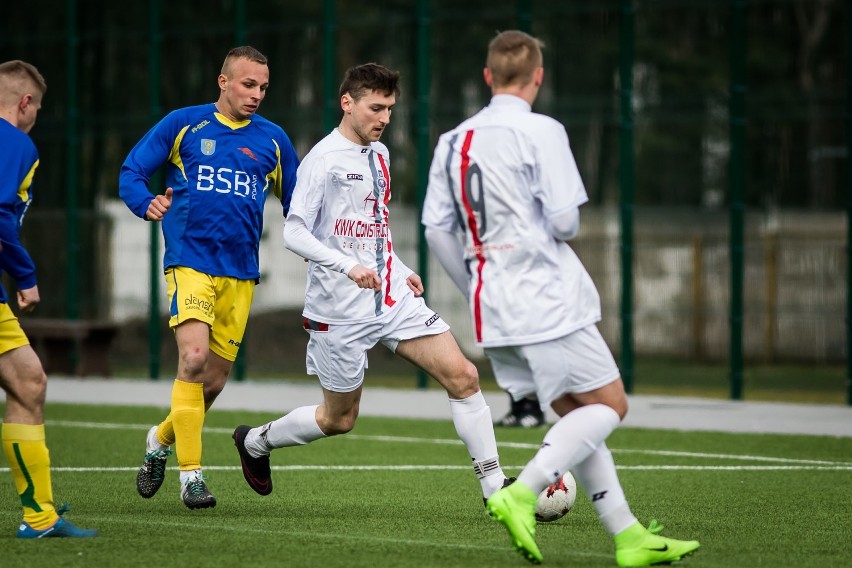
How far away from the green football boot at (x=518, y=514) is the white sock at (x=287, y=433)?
2.05 meters

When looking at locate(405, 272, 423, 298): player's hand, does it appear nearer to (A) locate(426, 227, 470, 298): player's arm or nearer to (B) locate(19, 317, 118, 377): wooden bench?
(A) locate(426, 227, 470, 298): player's arm

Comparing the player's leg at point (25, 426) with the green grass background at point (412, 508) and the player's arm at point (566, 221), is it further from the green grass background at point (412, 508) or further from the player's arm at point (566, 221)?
the player's arm at point (566, 221)

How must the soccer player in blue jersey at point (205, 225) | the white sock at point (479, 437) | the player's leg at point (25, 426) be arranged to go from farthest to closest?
the soccer player in blue jersey at point (205, 225), the white sock at point (479, 437), the player's leg at point (25, 426)

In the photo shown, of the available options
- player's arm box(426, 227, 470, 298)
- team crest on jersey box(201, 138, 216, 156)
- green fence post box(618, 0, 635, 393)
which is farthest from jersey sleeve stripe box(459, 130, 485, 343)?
green fence post box(618, 0, 635, 393)

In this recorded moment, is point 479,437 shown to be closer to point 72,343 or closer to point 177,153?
point 177,153

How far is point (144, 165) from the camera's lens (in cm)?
762

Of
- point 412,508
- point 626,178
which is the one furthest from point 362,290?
point 626,178

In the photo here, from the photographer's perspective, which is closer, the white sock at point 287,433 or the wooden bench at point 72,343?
the white sock at point 287,433

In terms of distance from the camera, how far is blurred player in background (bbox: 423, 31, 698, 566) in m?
5.77

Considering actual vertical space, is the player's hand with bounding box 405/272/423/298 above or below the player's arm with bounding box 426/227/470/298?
below

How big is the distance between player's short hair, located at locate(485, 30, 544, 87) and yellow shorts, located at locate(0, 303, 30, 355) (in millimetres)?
2287

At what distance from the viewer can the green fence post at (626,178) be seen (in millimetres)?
15633

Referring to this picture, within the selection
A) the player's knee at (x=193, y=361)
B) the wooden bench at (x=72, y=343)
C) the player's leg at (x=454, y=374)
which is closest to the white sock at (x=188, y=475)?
the player's knee at (x=193, y=361)

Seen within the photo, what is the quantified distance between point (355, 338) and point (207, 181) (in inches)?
44.5
